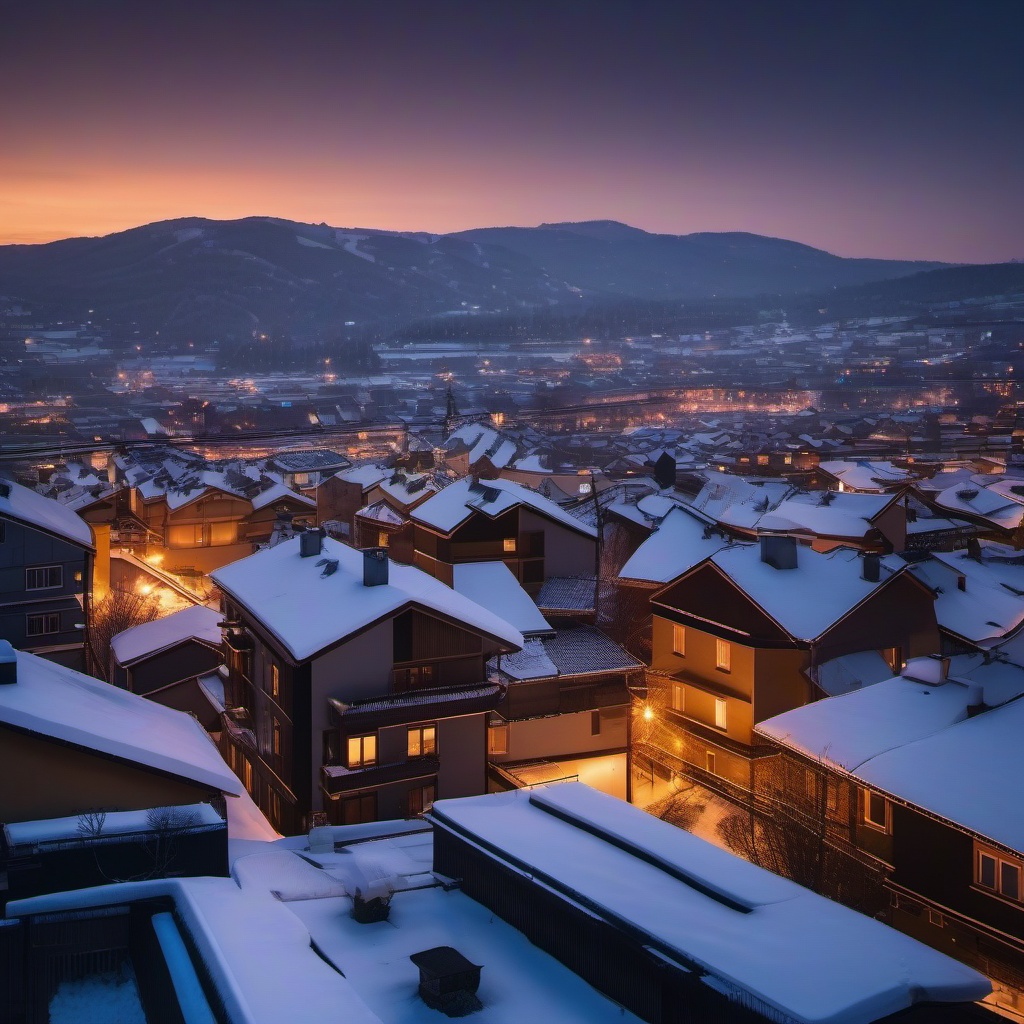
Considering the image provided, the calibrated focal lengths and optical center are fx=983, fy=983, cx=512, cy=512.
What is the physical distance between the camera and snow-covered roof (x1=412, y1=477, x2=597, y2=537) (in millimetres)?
17766

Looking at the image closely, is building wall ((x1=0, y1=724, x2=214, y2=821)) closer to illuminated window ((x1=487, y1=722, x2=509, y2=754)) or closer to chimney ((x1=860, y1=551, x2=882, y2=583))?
illuminated window ((x1=487, y1=722, x2=509, y2=754))

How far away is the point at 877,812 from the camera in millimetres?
9492

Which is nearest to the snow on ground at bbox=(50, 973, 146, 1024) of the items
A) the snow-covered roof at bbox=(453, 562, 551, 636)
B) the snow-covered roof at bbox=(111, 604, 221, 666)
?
the snow-covered roof at bbox=(453, 562, 551, 636)

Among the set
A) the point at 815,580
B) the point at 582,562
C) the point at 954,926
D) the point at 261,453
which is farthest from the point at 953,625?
the point at 261,453

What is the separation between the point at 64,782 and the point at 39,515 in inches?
403

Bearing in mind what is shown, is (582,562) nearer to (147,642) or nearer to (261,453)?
(147,642)

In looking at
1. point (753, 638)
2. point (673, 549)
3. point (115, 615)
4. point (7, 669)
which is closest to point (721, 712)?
point (753, 638)

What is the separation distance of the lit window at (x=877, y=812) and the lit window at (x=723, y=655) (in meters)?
4.69

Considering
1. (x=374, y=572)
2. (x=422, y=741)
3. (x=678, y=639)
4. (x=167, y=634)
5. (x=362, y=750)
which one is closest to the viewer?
(x=362, y=750)

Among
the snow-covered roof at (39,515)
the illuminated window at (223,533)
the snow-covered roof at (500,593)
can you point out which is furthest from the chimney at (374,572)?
the illuminated window at (223,533)

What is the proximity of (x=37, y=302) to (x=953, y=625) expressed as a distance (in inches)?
7374

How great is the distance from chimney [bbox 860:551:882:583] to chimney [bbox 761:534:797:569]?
989 mm

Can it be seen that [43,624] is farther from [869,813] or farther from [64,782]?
[869,813]

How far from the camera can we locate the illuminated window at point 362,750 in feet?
37.2
